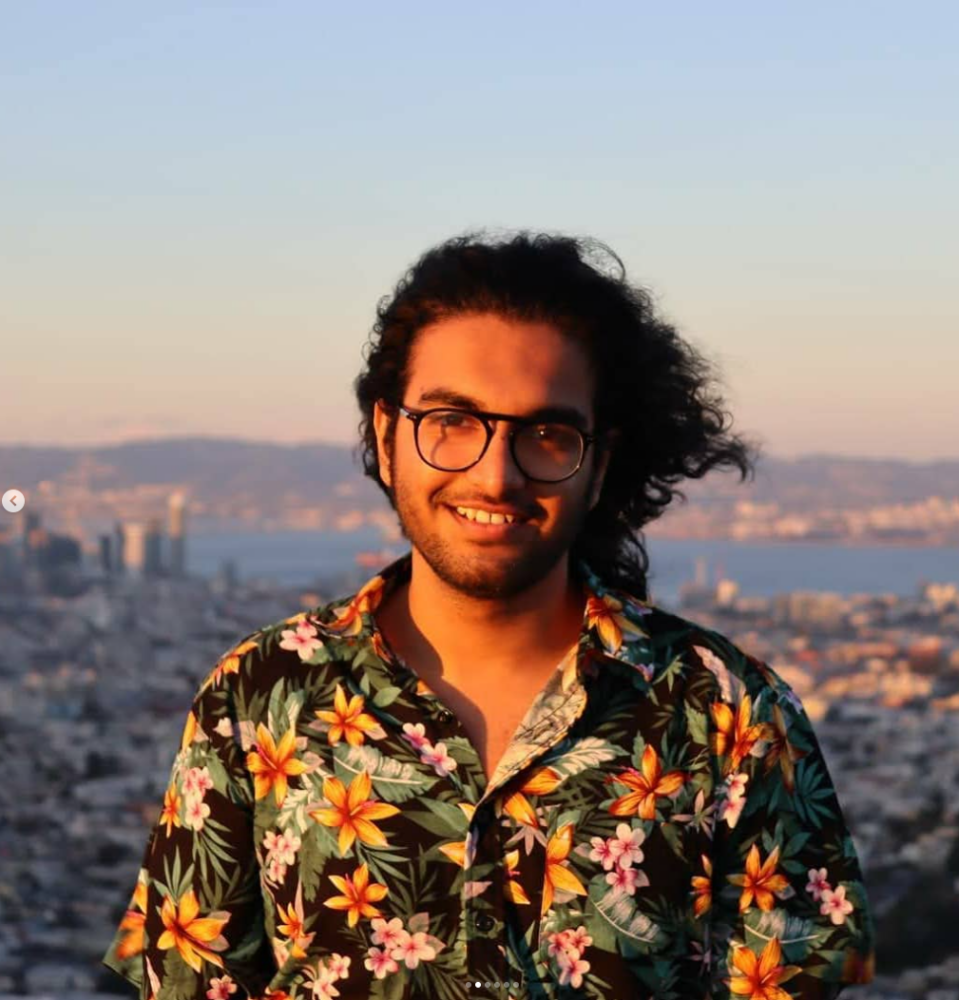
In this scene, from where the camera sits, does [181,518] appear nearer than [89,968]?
No

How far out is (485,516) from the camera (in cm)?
224

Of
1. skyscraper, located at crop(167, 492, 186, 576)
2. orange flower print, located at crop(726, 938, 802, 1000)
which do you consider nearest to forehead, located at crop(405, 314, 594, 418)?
orange flower print, located at crop(726, 938, 802, 1000)

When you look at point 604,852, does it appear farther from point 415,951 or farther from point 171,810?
point 171,810

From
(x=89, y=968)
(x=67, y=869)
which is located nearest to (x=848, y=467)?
(x=67, y=869)

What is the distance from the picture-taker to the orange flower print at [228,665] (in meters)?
2.33

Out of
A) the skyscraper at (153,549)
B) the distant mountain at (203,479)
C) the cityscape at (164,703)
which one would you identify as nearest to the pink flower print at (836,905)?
the cityscape at (164,703)

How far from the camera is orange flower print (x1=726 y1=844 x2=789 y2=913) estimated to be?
2.26m

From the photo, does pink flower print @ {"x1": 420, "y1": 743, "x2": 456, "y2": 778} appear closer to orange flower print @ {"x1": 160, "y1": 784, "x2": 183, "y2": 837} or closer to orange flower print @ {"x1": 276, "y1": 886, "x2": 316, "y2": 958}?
orange flower print @ {"x1": 276, "y1": 886, "x2": 316, "y2": 958}

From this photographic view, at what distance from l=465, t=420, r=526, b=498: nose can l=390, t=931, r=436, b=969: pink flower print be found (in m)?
0.52

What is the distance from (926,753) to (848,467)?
10.7 metres

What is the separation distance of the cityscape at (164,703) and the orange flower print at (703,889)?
7.77 m

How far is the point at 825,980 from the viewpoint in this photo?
229 cm

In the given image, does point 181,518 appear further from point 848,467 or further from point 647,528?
point 647,528

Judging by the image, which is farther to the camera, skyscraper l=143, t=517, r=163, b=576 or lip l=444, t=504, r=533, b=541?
skyscraper l=143, t=517, r=163, b=576
